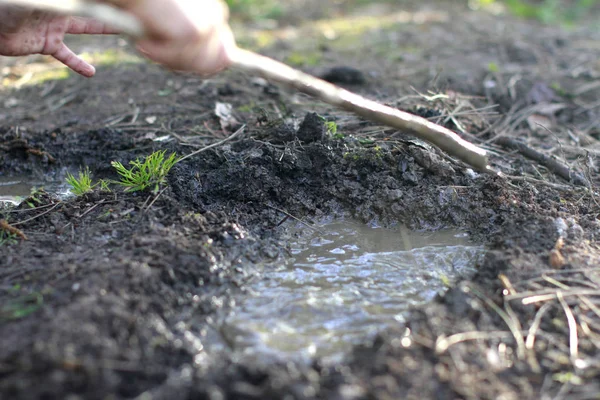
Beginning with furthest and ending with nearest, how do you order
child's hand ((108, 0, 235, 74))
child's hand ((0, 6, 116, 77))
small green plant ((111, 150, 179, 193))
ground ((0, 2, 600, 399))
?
1. small green plant ((111, 150, 179, 193))
2. child's hand ((0, 6, 116, 77))
3. child's hand ((108, 0, 235, 74))
4. ground ((0, 2, 600, 399))

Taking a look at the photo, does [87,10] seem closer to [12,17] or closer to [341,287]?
[12,17]

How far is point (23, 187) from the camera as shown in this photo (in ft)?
12.3

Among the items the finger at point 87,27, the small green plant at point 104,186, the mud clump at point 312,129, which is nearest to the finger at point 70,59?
the finger at point 87,27

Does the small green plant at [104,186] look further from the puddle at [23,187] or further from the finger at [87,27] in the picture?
the finger at [87,27]

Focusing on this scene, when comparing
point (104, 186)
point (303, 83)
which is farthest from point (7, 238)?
point (303, 83)

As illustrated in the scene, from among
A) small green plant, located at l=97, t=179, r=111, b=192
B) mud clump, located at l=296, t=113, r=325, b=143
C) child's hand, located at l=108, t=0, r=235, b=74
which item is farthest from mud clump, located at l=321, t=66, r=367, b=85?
child's hand, located at l=108, t=0, r=235, b=74

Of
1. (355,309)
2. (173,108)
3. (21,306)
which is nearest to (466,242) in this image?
→ (355,309)

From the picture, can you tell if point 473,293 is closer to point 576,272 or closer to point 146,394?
point 576,272

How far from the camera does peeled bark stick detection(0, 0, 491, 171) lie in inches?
81.3

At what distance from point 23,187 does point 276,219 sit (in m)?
1.89

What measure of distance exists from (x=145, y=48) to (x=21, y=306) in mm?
1241

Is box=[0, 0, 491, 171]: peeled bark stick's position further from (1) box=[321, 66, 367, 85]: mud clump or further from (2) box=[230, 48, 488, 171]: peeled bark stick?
(1) box=[321, 66, 367, 85]: mud clump

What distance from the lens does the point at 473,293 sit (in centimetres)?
246

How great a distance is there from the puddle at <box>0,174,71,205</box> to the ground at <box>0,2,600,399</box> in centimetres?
9
